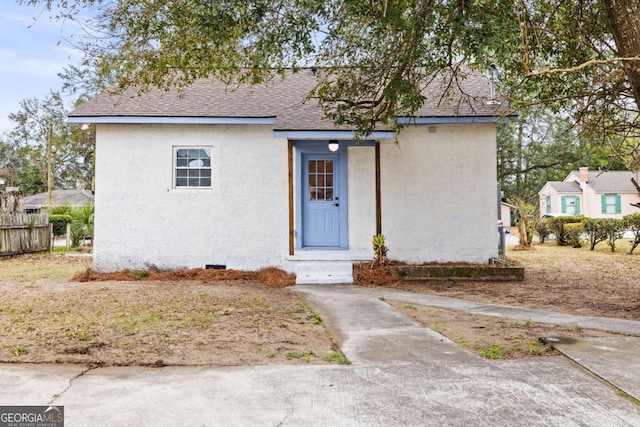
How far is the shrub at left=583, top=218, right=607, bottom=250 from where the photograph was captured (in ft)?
53.0

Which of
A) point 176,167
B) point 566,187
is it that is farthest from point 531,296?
point 566,187

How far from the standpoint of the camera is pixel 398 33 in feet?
23.3

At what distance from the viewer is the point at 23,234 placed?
1579 cm

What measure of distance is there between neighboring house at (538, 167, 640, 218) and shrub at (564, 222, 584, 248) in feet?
47.9

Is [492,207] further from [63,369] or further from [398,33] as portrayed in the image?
[63,369]

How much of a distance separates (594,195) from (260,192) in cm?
2975

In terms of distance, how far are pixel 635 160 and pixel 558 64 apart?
2.22 meters

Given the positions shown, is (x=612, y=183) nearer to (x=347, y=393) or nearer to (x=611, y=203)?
(x=611, y=203)

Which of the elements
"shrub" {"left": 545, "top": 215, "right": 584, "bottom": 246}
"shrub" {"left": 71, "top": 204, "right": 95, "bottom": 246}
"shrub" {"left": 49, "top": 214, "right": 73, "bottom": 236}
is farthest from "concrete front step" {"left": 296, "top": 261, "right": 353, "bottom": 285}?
"shrub" {"left": 49, "top": 214, "right": 73, "bottom": 236}

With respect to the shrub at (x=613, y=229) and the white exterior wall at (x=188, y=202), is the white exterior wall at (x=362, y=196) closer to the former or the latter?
the white exterior wall at (x=188, y=202)

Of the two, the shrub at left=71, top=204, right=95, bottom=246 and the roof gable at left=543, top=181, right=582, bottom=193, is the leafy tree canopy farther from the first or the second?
the roof gable at left=543, top=181, right=582, bottom=193

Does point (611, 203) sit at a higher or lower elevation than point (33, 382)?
higher

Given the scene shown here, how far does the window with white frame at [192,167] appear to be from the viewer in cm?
1059

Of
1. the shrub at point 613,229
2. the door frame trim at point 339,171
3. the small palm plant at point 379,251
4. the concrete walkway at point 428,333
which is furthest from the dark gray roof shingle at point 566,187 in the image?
the concrete walkway at point 428,333
